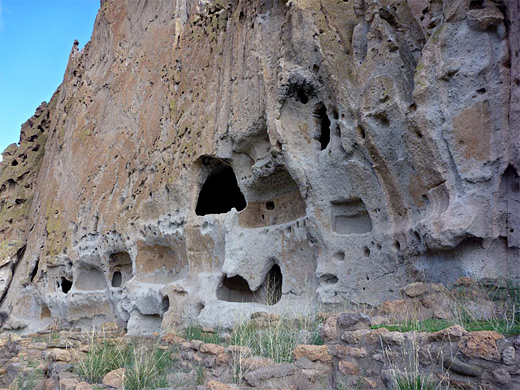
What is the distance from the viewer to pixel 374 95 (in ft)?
18.1

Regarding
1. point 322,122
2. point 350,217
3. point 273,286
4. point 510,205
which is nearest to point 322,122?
point 322,122

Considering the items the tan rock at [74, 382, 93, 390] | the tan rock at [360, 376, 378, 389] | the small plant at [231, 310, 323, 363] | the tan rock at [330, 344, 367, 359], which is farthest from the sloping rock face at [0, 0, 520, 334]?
the tan rock at [74, 382, 93, 390]

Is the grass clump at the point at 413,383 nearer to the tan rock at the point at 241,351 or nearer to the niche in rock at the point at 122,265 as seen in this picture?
the tan rock at the point at 241,351

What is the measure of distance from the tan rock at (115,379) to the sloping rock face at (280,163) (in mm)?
3088

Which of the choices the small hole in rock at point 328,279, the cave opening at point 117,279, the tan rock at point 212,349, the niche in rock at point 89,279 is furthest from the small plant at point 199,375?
the niche in rock at point 89,279

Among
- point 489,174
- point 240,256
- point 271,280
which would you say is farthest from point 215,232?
point 489,174

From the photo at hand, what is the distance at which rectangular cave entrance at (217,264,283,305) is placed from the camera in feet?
24.6

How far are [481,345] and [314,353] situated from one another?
45.7 inches

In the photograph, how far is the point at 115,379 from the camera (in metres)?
3.51

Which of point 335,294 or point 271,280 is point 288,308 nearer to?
point 335,294

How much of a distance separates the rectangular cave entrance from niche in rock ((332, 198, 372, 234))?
1.81 meters

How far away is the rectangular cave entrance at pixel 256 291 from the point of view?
750 cm

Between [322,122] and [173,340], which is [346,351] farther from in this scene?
[322,122]

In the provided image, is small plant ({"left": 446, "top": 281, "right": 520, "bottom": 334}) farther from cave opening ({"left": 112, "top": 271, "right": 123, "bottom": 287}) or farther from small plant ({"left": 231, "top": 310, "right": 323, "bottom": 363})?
cave opening ({"left": 112, "top": 271, "right": 123, "bottom": 287})
